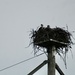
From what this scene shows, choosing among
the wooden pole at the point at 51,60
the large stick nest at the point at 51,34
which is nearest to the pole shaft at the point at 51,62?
the wooden pole at the point at 51,60

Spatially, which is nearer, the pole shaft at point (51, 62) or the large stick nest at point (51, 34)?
the pole shaft at point (51, 62)

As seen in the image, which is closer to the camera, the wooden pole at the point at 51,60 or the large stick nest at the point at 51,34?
the wooden pole at the point at 51,60

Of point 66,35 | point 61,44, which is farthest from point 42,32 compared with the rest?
point 61,44

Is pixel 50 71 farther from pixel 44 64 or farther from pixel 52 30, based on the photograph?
pixel 52 30

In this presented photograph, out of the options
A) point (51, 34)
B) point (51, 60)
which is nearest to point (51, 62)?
point (51, 60)

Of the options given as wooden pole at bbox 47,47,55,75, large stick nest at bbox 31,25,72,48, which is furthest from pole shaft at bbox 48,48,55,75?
large stick nest at bbox 31,25,72,48

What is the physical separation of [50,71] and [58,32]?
7.45 feet

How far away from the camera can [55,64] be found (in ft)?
15.3

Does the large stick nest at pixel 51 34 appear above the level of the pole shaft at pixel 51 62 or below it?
above

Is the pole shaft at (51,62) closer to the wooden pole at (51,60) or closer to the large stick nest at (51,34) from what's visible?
the wooden pole at (51,60)

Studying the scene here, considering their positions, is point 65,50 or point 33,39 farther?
point 33,39

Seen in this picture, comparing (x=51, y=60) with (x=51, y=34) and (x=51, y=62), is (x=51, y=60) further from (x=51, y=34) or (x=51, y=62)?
(x=51, y=34)

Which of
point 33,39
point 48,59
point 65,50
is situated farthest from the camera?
point 33,39

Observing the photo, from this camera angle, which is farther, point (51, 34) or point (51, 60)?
point (51, 34)
